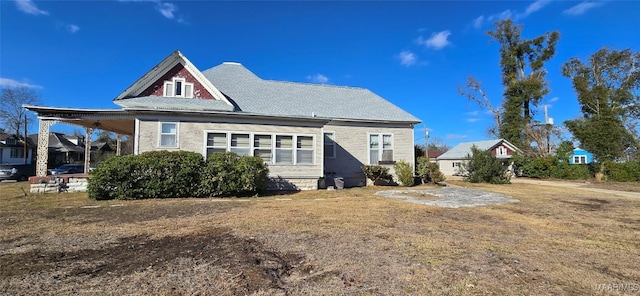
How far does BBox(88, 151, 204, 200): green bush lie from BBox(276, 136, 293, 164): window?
12.4 feet

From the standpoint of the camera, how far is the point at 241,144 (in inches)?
540

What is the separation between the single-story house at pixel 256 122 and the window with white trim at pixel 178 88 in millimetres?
45

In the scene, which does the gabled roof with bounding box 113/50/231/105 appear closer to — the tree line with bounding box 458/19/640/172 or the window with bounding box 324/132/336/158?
the window with bounding box 324/132/336/158

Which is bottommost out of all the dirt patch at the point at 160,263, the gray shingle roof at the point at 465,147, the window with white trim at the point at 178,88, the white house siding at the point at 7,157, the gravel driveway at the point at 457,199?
the dirt patch at the point at 160,263

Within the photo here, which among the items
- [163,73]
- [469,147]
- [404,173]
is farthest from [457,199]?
[469,147]

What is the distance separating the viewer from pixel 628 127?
91.5 feet

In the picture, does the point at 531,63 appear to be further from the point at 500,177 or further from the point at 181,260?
the point at 181,260

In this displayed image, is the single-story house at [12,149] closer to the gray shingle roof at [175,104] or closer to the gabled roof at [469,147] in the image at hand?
the gray shingle roof at [175,104]

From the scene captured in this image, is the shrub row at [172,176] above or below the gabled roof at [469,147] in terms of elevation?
below

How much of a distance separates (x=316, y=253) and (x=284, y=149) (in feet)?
32.9

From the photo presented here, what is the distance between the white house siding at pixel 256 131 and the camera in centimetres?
1268

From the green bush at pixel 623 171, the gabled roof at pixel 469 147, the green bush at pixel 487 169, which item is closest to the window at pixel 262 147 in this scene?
the green bush at pixel 487 169

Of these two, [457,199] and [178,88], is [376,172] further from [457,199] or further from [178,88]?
[178,88]

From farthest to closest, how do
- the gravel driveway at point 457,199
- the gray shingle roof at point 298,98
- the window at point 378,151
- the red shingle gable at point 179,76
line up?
the window at point 378,151 → the gray shingle roof at point 298,98 → the red shingle gable at point 179,76 → the gravel driveway at point 457,199
